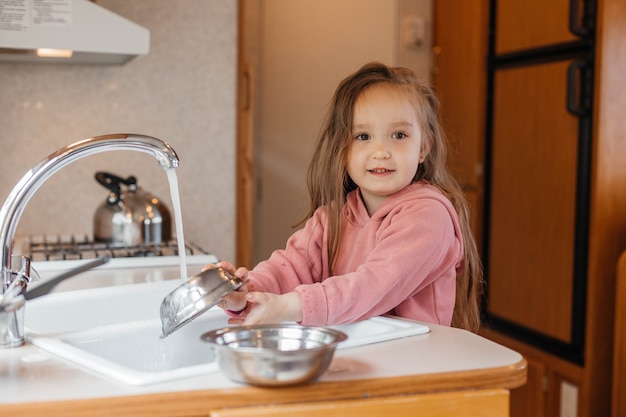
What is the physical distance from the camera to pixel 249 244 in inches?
100

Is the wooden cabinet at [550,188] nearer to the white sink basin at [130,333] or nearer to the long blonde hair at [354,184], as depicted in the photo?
the long blonde hair at [354,184]

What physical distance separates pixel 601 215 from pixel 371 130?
4.64 ft

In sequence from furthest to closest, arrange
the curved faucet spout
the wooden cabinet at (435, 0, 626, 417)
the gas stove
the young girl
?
the wooden cabinet at (435, 0, 626, 417) < the gas stove < the young girl < the curved faucet spout

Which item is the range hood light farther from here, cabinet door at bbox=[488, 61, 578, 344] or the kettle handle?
cabinet door at bbox=[488, 61, 578, 344]

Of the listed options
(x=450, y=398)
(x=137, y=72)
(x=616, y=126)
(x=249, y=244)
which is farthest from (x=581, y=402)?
(x=450, y=398)

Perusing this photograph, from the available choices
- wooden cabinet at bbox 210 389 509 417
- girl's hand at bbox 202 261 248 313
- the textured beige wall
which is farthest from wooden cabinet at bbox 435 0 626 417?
wooden cabinet at bbox 210 389 509 417

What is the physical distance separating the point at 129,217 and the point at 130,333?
3.30 ft

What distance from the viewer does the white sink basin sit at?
896mm

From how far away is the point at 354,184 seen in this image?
153 centimetres

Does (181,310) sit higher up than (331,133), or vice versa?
(331,133)

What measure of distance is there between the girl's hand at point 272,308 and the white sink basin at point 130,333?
0.28 feet

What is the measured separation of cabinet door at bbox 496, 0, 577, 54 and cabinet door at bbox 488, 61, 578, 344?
9 centimetres

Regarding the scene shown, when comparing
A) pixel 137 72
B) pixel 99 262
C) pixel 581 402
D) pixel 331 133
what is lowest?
pixel 581 402

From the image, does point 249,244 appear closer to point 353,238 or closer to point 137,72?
point 137,72
